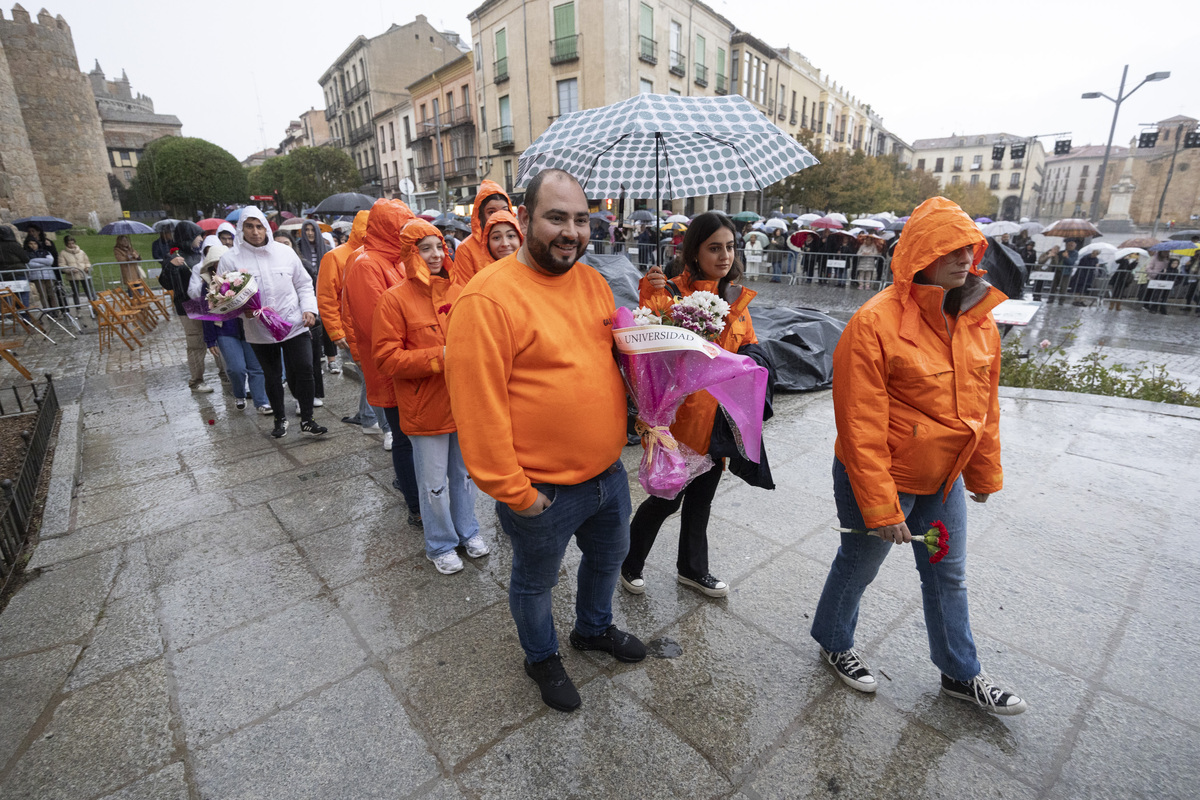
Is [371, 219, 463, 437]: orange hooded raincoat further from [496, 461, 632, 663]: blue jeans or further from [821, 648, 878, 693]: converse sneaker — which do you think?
[821, 648, 878, 693]: converse sneaker

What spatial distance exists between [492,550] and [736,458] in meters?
1.62

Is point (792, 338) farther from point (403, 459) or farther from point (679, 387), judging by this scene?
point (679, 387)

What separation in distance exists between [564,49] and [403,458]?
29.4 m

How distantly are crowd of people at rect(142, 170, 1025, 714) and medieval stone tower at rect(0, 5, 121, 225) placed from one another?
3296 cm

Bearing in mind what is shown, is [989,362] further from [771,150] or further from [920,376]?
[771,150]

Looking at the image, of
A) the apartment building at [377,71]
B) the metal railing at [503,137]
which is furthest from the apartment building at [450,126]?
the apartment building at [377,71]

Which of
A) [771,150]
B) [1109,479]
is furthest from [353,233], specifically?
[1109,479]

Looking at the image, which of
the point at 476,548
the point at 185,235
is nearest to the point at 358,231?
the point at 476,548

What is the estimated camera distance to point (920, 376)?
6.21ft

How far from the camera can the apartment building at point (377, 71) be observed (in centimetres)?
Answer: 4569

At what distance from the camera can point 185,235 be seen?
6.93m

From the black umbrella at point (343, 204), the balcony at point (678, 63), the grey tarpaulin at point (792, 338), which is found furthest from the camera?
the balcony at point (678, 63)

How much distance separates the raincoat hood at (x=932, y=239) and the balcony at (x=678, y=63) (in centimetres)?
3166

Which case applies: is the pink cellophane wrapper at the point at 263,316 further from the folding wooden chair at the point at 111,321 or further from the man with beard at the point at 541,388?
the folding wooden chair at the point at 111,321
